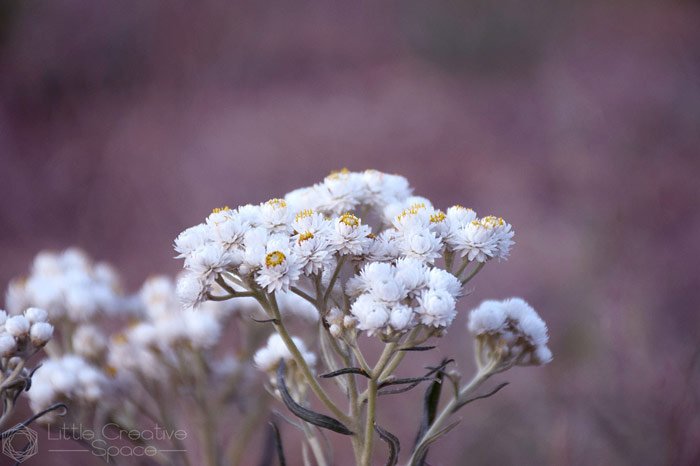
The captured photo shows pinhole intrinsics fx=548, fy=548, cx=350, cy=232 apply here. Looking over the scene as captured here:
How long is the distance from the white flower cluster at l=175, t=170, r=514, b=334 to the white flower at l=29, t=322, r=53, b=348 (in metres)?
0.37

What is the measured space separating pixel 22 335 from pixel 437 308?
957 millimetres

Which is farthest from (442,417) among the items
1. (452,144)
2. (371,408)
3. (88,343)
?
(452,144)

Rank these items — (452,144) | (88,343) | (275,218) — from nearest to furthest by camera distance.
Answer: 1. (275,218)
2. (88,343)
3. (452,144)

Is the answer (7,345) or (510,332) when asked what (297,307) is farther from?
(7,345)

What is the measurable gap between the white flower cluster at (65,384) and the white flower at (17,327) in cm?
37

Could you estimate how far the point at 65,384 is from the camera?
1579 millimetres

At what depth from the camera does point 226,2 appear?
35.0ft

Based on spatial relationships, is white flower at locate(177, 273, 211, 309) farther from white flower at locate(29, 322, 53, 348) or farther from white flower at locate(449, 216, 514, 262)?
white flower at locate(449, 216, 514, 262)

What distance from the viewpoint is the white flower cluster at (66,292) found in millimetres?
1883

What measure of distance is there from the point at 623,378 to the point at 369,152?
530cm

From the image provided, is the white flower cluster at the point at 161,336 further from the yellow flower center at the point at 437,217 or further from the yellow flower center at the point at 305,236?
the yellow flower center at the point at 437,217

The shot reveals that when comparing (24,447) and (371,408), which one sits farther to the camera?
(24,447)

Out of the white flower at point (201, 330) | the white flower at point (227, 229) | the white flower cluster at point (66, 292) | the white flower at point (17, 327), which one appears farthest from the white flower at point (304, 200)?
the white flower cluster at point (66, 292)

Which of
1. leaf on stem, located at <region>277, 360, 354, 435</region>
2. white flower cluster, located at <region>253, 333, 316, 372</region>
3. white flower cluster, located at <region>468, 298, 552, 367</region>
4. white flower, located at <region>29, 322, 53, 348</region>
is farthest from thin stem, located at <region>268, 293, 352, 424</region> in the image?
white flower, located at <region>29, 322, 53, 348</region>
